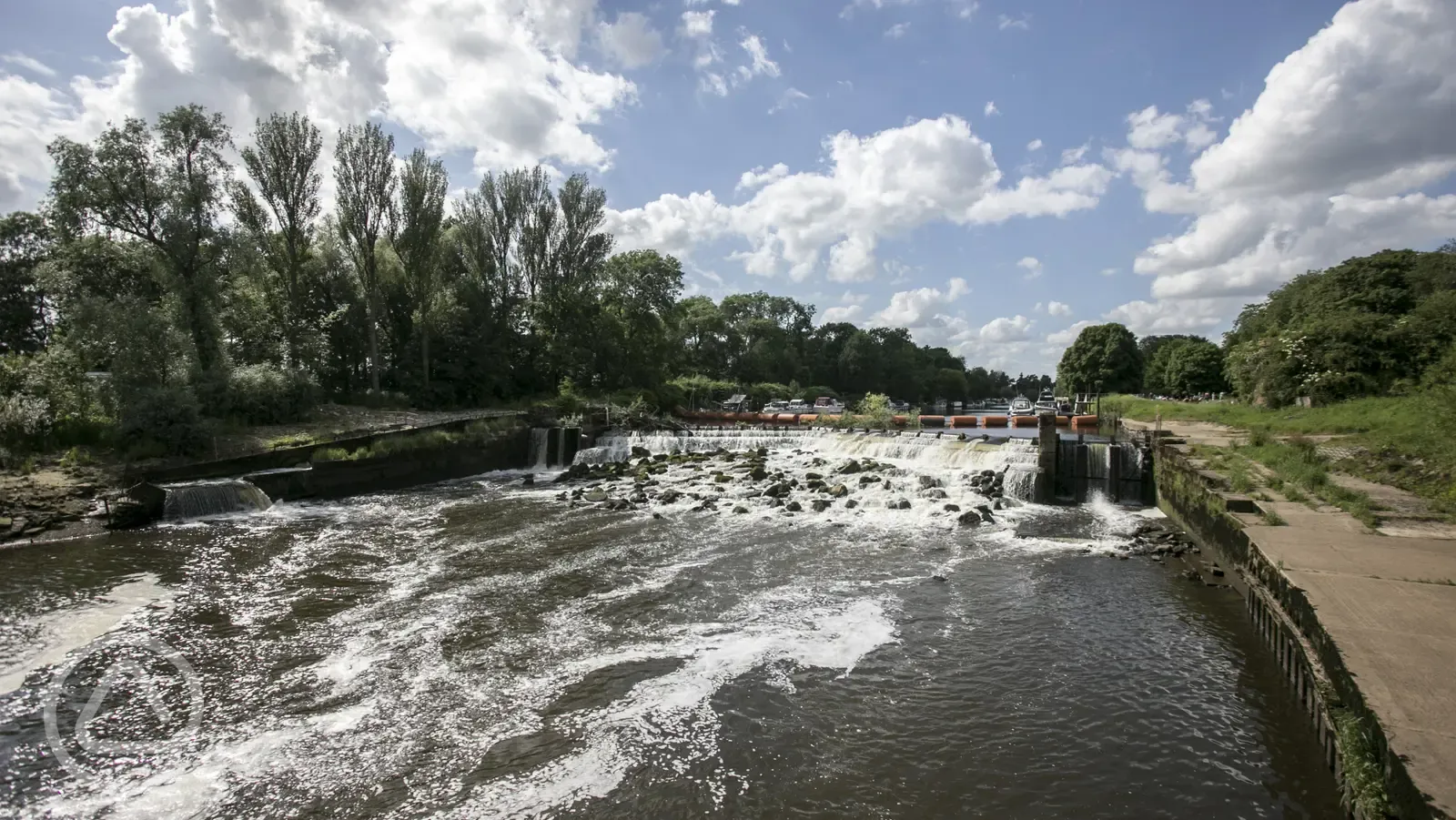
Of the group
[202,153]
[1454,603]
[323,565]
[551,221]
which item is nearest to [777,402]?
[551,221]

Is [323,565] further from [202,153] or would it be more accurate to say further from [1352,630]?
[202,153]

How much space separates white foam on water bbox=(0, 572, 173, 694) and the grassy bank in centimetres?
1809

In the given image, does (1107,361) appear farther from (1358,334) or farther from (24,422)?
(24,422)

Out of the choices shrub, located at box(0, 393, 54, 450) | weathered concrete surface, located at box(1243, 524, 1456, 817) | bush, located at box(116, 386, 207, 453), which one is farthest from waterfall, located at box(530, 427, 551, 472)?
weathered concrete surface, located at box(1243, 524, 1456, 817)

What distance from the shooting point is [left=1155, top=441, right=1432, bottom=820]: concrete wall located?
4.43 m

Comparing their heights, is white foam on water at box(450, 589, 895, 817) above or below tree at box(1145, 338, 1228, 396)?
below

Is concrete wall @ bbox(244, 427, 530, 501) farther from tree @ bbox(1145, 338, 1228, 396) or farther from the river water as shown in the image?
tree @ bbox(1145, 338, 1228, 396)

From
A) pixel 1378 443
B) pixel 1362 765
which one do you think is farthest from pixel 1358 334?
pixel 1362 765

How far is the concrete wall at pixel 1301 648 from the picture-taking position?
4426 mm

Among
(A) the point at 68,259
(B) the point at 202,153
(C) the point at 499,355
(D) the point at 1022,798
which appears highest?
(B) the point at 202,153

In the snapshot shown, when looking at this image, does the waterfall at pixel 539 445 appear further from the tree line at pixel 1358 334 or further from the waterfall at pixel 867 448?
the tree line at pixel 1358 334

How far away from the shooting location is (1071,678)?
25.3ft

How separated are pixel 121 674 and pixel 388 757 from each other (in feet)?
14.0

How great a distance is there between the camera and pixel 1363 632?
612cm
